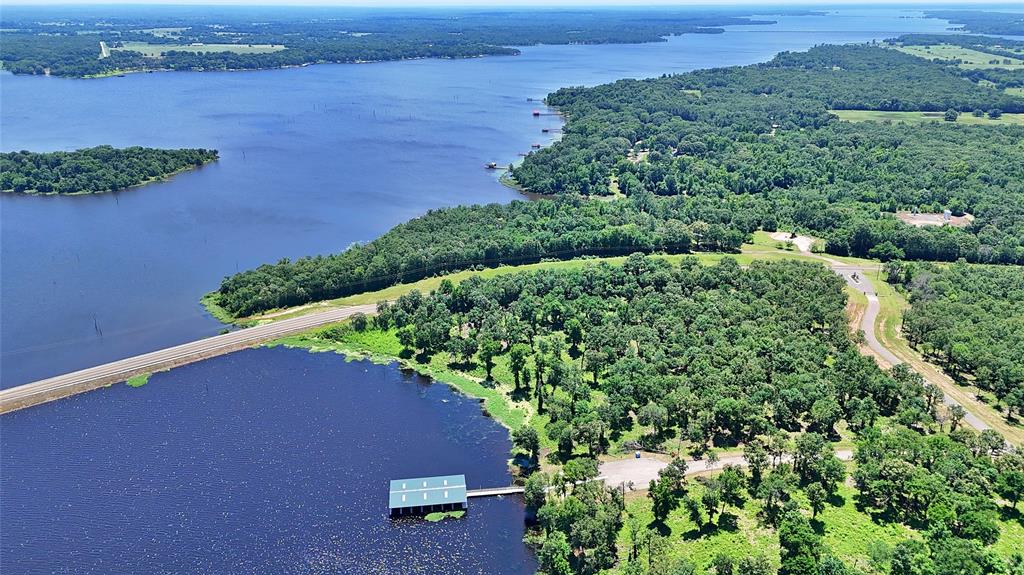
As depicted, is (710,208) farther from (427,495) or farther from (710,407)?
(427,495)

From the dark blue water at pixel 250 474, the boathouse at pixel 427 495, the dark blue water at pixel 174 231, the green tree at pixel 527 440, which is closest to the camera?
the dark blue water at pixel 250 474

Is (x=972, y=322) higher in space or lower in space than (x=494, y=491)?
higher

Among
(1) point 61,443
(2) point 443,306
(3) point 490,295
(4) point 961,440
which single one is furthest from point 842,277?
(1) point 61,443

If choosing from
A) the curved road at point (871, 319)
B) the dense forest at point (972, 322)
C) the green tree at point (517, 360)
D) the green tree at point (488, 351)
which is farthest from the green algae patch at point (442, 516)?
the dense forest at point (972, 322)

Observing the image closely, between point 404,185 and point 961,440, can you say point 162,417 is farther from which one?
point 404,185

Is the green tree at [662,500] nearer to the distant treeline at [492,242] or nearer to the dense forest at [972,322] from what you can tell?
the dense forest at [972,322]

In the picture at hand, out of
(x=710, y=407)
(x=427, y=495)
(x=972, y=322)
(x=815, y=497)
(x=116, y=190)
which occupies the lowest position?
(x=427, y=495)

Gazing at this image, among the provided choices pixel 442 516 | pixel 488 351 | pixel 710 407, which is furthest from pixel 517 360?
pixel 442 516
